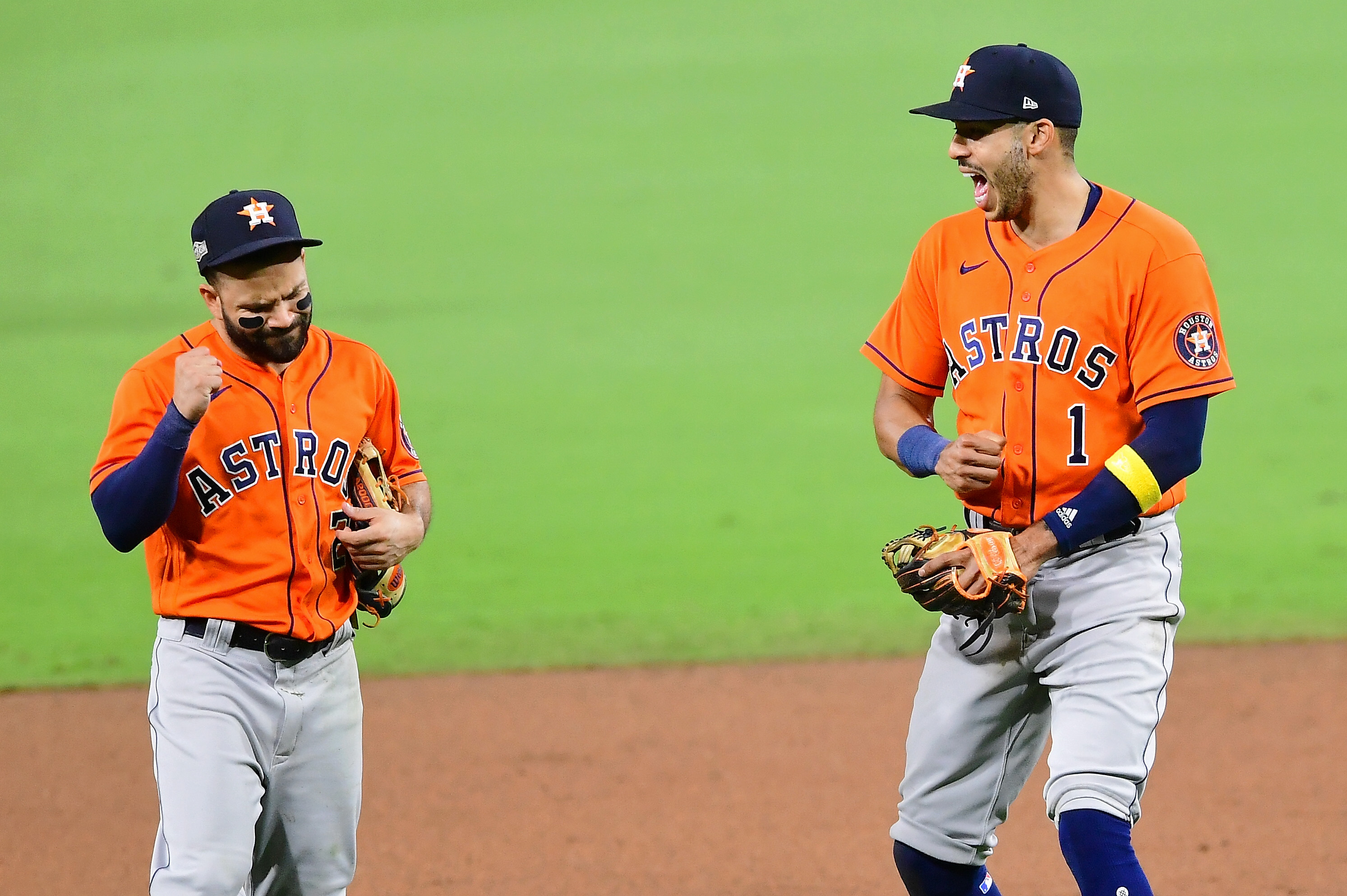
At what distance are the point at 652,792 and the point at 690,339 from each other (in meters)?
3.80

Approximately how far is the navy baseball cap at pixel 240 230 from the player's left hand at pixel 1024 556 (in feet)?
4.49

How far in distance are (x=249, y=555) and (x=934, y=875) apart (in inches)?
61.0

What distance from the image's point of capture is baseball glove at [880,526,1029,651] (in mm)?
2932

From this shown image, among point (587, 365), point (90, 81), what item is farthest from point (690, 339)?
point (90, 81)

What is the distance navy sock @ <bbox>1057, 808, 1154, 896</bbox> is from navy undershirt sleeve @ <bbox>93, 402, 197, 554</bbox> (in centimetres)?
178

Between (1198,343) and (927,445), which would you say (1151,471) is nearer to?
(1198,343)

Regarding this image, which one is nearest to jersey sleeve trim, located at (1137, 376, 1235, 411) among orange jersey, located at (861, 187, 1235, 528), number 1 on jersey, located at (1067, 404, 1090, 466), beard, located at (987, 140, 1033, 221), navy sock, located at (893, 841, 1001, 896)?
orange jersey, located at (861, 187, 1235, 528)

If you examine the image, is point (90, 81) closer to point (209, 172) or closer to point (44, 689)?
point (209, 172)

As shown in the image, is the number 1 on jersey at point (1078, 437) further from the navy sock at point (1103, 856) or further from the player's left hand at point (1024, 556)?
the navy sock at point (1103, 856)

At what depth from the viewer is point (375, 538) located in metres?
3.00

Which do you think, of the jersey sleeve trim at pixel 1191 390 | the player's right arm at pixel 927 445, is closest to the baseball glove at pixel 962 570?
the player's right arm at pixel 927 445

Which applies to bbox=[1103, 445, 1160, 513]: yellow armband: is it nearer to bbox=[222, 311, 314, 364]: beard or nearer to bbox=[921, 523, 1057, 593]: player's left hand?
bbox=[921, 523, 1057, 593]: player's left hand

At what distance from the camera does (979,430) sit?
3.14 metres

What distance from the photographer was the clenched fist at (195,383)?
106 inches
